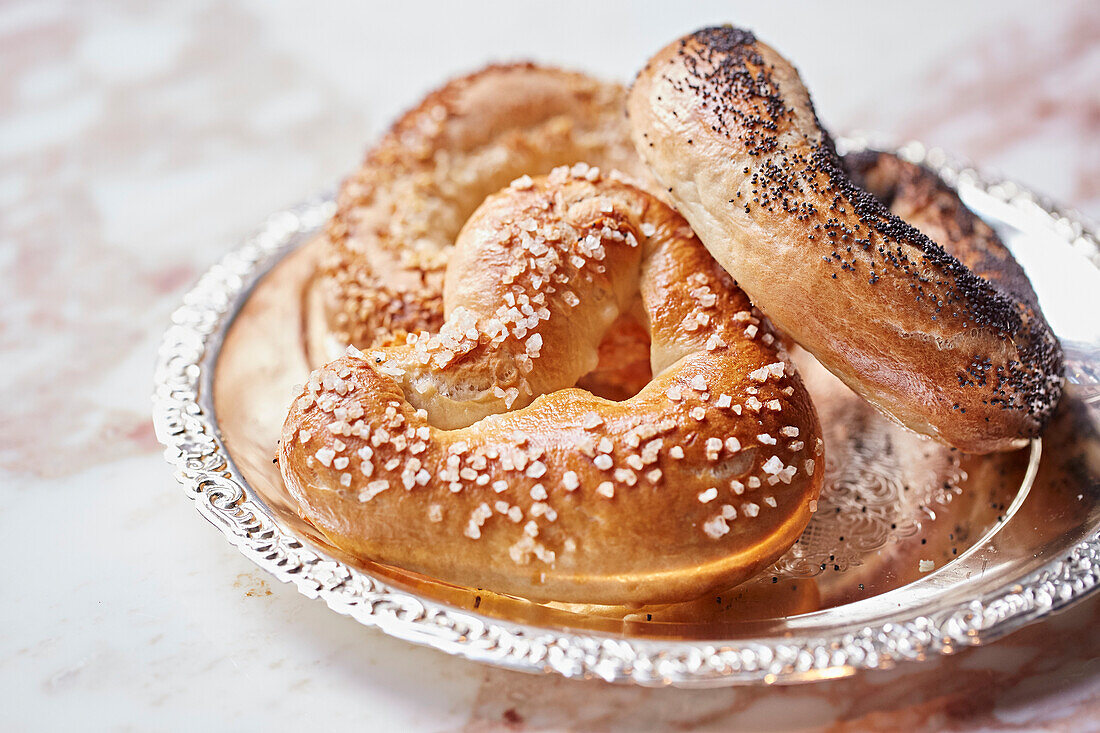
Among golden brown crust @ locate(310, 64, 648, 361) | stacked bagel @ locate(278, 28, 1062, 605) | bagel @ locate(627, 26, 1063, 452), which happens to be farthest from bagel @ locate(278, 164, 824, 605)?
golden brown crust @ locate(310, 64, 648, 361)

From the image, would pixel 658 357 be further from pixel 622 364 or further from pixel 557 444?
pixel 557 444

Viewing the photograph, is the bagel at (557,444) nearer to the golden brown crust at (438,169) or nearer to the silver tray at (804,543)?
the silver tray at (804,543)

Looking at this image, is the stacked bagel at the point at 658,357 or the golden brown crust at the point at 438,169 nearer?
the stacked bagel at the point at 658,357

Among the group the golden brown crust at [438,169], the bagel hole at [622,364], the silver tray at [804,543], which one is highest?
the golden brown crust at [438,169]

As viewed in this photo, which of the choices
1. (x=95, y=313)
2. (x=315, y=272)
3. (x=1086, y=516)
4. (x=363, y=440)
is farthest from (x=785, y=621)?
A: (x=95, y=313)

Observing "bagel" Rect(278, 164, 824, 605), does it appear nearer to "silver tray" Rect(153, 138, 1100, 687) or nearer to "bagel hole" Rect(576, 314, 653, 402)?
"silver tray" Rect(153, 138, 1100, 687)

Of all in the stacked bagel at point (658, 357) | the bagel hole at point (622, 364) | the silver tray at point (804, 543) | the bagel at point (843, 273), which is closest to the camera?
the silver tray at point (804, 543)

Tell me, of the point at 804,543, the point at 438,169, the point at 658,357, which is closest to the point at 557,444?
the point at 658,357

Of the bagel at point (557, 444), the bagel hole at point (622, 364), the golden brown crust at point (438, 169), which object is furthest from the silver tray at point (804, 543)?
the bagel hole at point (622, 364)
